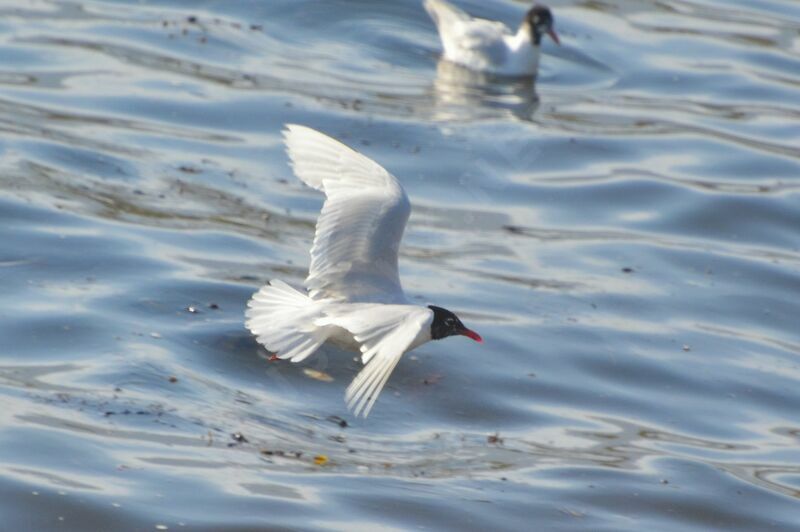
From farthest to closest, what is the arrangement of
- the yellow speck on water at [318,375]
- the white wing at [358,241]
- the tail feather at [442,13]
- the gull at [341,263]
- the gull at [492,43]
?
1. the tail feather at [442,13]
2. the gull at [492,43]
3. the yellow speck on water at [318,375]
4. the white wing at [358,241]
5. the gull at [341,263]

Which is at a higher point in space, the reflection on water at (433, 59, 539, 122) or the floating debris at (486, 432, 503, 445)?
the reflection on water at (433, 59, 539, 122)

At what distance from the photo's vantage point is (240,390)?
8.45 metres

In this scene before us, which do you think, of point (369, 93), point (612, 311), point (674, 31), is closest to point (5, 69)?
point (369, 93)

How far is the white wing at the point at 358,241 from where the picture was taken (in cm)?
795

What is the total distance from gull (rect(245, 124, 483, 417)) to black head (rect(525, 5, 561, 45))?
26.4ft

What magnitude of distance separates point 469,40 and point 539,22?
83 centimetres

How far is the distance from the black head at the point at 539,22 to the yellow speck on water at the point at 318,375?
7863mm

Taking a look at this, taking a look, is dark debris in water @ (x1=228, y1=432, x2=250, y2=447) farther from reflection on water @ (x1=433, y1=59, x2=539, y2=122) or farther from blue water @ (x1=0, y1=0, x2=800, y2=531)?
reflection on water @ (x1=433, y1=59, x2=539, y2=122)

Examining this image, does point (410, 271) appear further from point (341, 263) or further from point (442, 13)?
point (442, 13)

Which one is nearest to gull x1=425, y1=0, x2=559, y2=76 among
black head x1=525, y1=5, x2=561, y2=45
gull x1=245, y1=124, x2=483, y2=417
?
black head x1=525, y1=5, x2=561, y2=45

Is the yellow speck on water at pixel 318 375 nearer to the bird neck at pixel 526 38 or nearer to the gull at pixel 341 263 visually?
the gull at pixel 341 263

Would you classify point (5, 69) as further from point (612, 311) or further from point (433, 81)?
point (612, 311)

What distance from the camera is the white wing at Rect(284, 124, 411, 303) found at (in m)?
7.95

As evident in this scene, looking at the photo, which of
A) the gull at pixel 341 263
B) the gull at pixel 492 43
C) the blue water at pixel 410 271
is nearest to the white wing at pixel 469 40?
the gull at pixel 492 43
